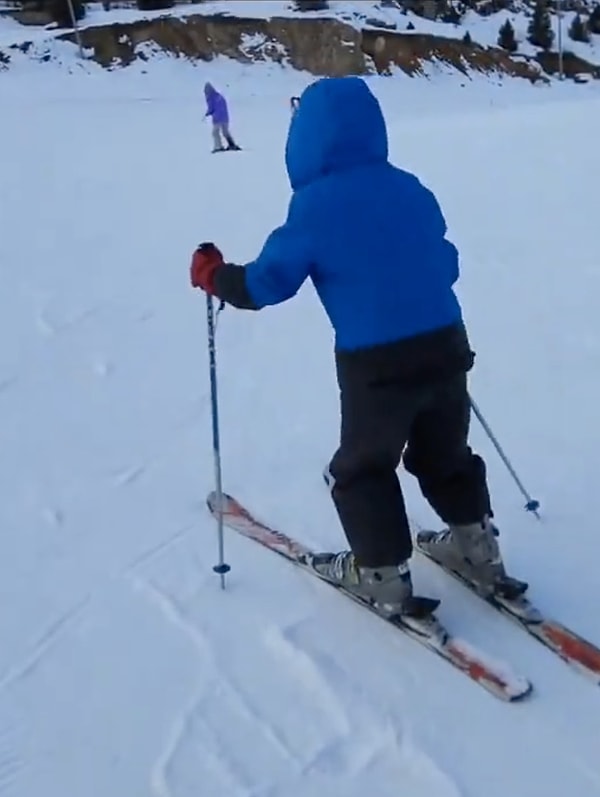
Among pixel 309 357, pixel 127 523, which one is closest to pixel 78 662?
pixel 127 523

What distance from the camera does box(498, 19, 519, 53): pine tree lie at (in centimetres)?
4191

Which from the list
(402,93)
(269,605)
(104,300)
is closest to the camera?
(269,605)

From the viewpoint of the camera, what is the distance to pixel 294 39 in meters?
38.8

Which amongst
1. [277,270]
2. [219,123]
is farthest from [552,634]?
[219,123]

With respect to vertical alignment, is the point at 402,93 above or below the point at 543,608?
below

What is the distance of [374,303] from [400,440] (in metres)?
0.44

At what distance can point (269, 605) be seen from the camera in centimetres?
350

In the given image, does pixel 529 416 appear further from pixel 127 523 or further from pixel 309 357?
pixel 127 523

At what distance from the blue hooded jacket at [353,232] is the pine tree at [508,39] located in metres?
41.9

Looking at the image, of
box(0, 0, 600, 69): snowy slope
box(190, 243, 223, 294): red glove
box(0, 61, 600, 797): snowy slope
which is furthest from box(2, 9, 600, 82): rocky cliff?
box(190, 243, 223, 294): red glove

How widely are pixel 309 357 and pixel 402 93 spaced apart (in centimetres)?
2928

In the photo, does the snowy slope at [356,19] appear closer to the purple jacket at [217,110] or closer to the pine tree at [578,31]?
the pine tree at [578,31]

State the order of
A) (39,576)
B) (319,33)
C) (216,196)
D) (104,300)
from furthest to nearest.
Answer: (319,33)
(216,196)
(104,300)
(39,576)

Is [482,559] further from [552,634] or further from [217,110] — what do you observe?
[217,110]
